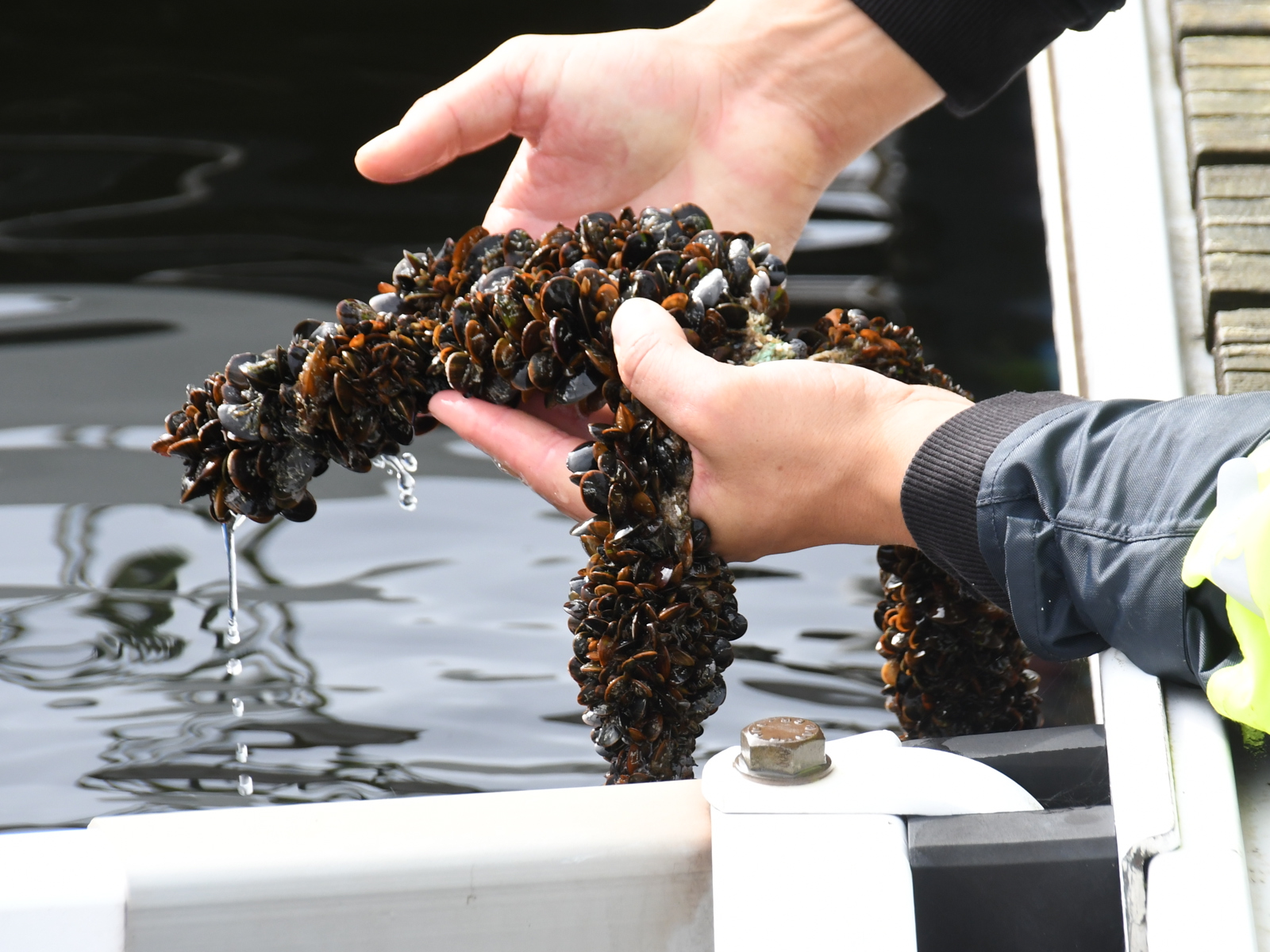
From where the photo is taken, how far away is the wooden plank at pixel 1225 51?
177cm

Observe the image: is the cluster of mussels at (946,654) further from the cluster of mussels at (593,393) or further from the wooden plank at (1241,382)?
the wooden plank at (1241,382)

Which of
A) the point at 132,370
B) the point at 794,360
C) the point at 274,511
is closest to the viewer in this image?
the point at 794,360

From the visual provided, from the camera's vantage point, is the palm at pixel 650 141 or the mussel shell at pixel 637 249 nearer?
the mussel shell at pixel 637 249

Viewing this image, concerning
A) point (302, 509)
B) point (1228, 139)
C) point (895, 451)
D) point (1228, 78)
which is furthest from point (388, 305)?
point (1228, 78)

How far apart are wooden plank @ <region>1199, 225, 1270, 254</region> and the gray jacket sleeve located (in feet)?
2.46

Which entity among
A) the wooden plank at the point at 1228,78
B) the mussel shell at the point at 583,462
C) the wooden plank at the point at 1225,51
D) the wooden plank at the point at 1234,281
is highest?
the wooden plank at the point at 1225,51

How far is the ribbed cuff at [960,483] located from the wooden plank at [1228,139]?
88 centimetres

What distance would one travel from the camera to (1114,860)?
0.72 m

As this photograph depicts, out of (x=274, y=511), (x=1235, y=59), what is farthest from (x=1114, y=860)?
(x=1235, y=59)

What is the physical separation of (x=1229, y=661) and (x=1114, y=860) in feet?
0.50

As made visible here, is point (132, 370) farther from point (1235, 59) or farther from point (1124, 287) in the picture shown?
point (1235, 59)

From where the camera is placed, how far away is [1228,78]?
5.73 ft

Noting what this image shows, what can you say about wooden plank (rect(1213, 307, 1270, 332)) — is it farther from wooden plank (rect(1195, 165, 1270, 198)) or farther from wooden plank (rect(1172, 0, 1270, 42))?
wooden plank (rect(1172, 0, 1270, 42))

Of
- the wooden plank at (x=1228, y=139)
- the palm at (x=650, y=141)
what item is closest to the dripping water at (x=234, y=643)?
the palm at (x=650, y=141)
